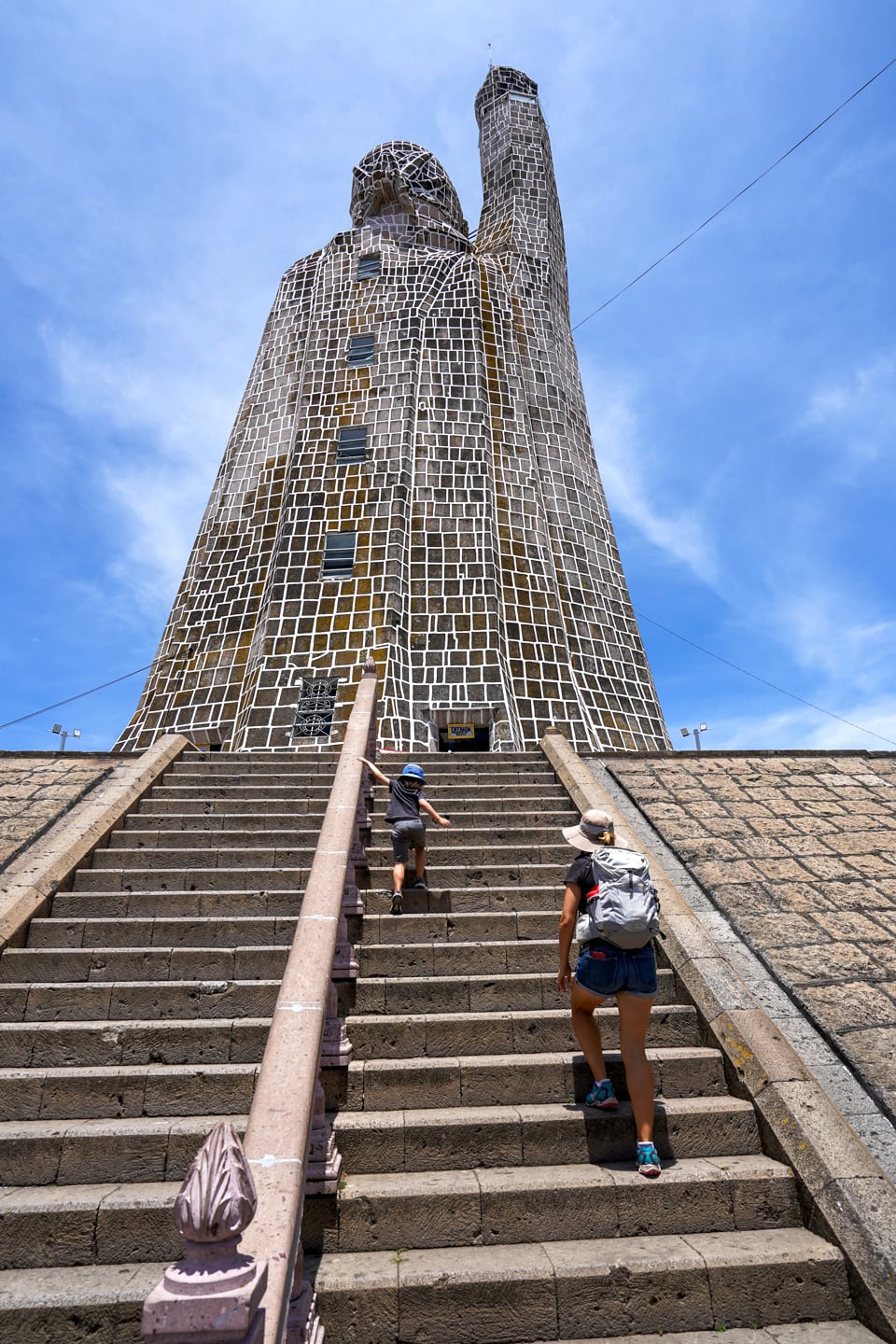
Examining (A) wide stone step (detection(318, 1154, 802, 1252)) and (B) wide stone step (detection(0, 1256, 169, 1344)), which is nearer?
(B) wide stone step (detection(0, 1256, 169, 1344))

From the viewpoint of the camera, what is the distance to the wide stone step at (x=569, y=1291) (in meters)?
3.14

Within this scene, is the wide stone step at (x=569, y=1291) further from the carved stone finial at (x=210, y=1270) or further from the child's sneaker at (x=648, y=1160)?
the carved stone finial at (x=210, y=1270)

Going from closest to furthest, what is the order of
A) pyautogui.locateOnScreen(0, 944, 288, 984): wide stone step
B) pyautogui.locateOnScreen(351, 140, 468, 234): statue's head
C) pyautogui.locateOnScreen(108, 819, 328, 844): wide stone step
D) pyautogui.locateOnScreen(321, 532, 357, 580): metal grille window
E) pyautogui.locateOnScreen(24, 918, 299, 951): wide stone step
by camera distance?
pyautogui.locateOnScreen(0, 944, 288, 984): wide stone step < pyautogui.locateOnScreen(24, 918, 299, 951): wide stone step < pyautogui.locateOnScreen(108, 819, 328, 844): wide stone step < pyautogui.locateOnScreen(321, 532, 357, 580): metal grille window < pyautogui.locateOnScreen(351, 140, 468, 234): statue's head

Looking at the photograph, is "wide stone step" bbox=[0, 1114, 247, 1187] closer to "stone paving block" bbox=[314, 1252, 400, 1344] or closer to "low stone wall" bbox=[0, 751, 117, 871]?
"stone paving block" bbox=[314, 1252, 400, 1344]

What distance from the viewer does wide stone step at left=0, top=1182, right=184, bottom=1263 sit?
11.0 feet

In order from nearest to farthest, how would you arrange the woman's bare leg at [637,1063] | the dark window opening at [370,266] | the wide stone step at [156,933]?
1. the woman's bare leg at [637,1063]
2. the wide stone step at [156,933]
3. the dark window opening at [370,266]

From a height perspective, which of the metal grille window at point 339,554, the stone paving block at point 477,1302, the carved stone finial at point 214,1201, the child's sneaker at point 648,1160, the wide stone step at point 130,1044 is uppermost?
the metal grille window at point 339,554

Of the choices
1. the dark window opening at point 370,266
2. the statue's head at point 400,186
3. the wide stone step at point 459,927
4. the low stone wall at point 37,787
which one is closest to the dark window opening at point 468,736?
the low stone wall at point 37,787

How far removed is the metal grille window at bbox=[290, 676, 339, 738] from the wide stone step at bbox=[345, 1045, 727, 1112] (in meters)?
10.7

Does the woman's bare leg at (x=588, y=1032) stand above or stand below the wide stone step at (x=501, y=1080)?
above

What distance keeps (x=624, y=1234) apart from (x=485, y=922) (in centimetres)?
227

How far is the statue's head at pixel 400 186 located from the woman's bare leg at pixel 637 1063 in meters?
21.9

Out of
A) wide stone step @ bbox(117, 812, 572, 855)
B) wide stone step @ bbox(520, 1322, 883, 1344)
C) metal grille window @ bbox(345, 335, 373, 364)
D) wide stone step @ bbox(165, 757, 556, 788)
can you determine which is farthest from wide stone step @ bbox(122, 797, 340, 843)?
metal grille window @ bbox(345, 335, 373, 364)

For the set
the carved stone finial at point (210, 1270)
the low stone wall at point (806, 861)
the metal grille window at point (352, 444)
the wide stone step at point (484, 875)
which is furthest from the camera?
the metal grille window at point (352, 444)
